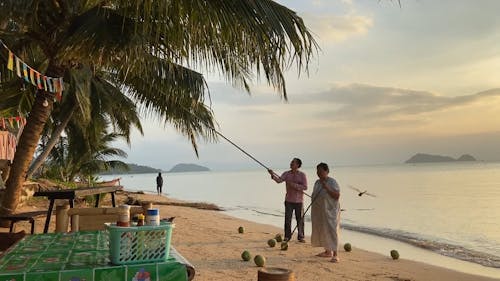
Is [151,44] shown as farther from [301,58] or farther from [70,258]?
[70,258]

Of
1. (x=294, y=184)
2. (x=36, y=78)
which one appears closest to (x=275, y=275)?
(x=294, y=184)

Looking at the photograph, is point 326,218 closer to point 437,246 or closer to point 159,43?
point 159,43

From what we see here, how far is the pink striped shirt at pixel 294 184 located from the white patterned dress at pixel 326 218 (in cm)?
113

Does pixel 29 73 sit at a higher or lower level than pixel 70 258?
higher

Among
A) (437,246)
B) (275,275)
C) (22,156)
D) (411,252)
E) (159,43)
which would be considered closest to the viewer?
(275,275)

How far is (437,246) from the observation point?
1193 cm

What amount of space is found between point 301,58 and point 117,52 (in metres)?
3.25

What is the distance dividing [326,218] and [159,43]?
387 centimetres

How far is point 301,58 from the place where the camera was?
4566mm

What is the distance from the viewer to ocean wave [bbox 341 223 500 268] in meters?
10.2

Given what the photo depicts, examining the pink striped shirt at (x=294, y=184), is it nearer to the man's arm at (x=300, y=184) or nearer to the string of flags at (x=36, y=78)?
the man's arm at (x=300, y=184)

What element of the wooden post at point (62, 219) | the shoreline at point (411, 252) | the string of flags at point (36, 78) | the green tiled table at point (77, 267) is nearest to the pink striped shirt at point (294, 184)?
the shoreline at point (411, 252)

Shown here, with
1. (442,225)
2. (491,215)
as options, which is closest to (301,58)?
(442,225)

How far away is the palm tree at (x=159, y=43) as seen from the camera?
4531 mm
